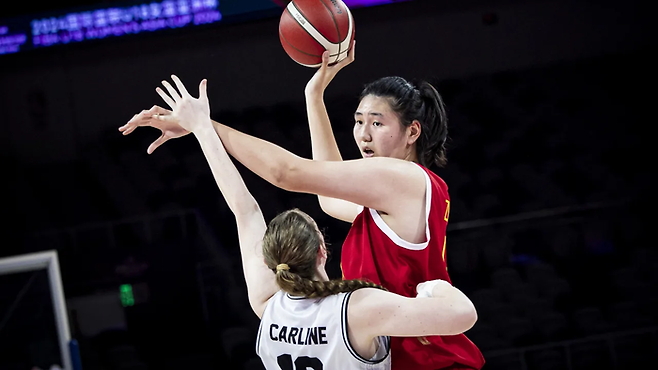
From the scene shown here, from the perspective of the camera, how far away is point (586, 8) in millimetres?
5879

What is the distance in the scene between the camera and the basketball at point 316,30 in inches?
99.3

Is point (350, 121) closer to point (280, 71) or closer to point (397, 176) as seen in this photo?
point (280, 71)

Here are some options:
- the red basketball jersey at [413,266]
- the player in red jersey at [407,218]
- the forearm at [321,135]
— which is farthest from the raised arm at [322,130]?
the red basketball jersey at [413,266]

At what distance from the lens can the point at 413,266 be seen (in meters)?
2.10

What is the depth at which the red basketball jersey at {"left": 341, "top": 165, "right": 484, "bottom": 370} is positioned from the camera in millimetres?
2070

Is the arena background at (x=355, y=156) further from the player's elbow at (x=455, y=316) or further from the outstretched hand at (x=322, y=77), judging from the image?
the player's elbow at (x=455, y=316)

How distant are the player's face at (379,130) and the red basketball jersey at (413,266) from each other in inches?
6.1

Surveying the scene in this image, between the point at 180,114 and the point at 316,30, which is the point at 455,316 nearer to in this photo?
the point at 180,114

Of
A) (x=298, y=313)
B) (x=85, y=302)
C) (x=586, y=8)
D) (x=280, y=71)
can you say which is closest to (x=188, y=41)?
(x=280, y=71)

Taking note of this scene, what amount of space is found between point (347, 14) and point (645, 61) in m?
4.41

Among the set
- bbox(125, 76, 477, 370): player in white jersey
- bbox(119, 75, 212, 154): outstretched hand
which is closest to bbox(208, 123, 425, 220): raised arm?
bbox(125, 76, 477, 370): player in white jersey

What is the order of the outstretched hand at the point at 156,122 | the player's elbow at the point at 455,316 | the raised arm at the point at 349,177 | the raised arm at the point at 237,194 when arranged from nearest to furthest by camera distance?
the player's elbow at the point at 455,316 < the raised arm at the point at 349,177 < the raised arm at the point at 237,194 < the outstretched hand at the point at 156,122

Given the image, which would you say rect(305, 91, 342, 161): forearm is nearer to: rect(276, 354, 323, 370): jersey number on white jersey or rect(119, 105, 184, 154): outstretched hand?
rect(119, 105, 184, 154): outstretched hand

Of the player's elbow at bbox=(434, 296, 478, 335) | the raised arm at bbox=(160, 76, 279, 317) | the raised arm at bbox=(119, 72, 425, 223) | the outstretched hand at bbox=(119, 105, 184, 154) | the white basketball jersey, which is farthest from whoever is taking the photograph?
the outstretched hand at bbox=(119, 105, 184, 154)
